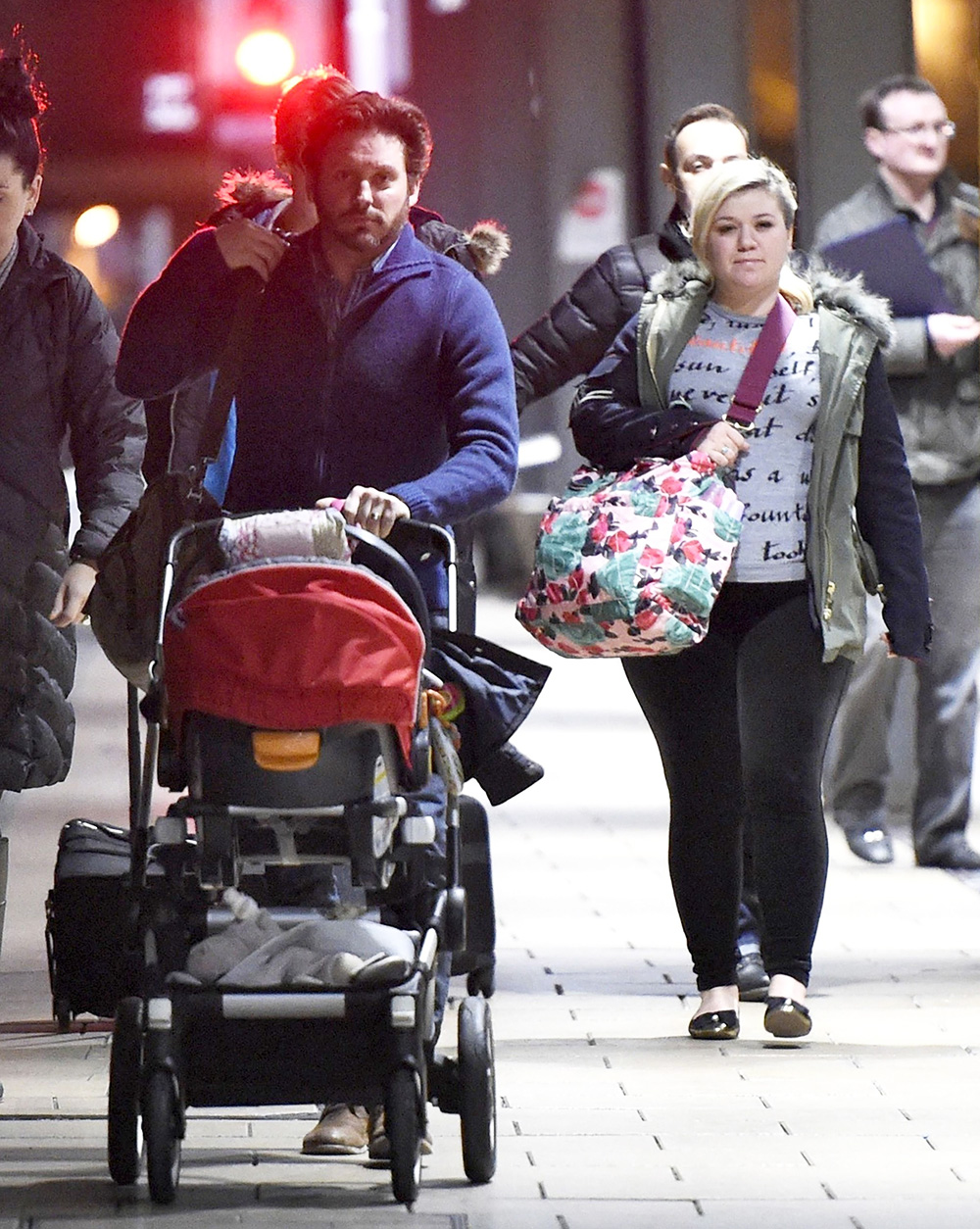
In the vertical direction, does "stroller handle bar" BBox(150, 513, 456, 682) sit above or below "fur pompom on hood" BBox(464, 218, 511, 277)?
below

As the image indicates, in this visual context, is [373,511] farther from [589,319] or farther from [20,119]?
[589,319]

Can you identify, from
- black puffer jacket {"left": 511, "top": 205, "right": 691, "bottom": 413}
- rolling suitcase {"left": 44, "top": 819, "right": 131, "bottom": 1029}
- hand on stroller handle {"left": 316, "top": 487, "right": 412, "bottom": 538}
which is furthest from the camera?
black puffer jacket {"left": 511, "top": 205, "right": 691, "bottom": 413}

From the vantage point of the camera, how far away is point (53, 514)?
6129mm

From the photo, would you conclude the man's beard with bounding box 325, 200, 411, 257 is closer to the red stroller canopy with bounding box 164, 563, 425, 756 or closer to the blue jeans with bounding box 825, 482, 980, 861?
the red stroller canopy with bounding box 164, 563, 425, 756

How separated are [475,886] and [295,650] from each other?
1.85 metres

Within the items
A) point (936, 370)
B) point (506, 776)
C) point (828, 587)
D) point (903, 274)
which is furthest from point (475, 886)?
point (903, 274)

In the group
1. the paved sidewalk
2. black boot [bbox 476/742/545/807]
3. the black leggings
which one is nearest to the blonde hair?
the black leggings

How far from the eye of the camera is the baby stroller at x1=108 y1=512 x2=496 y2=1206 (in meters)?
4.52

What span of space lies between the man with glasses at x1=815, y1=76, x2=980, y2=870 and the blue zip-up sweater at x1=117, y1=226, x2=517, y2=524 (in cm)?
348

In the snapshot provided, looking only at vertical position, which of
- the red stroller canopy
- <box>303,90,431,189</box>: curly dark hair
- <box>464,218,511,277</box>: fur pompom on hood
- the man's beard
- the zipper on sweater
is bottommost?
the zipper on sweater

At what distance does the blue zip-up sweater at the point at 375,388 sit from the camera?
5.26 meters

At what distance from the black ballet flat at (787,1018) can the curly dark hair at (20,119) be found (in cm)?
247

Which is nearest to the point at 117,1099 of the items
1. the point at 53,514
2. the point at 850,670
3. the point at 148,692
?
the point at 148,692

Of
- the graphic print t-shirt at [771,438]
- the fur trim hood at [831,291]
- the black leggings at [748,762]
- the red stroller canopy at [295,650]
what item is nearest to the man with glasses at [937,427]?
the fur trim hood at [831,291]
